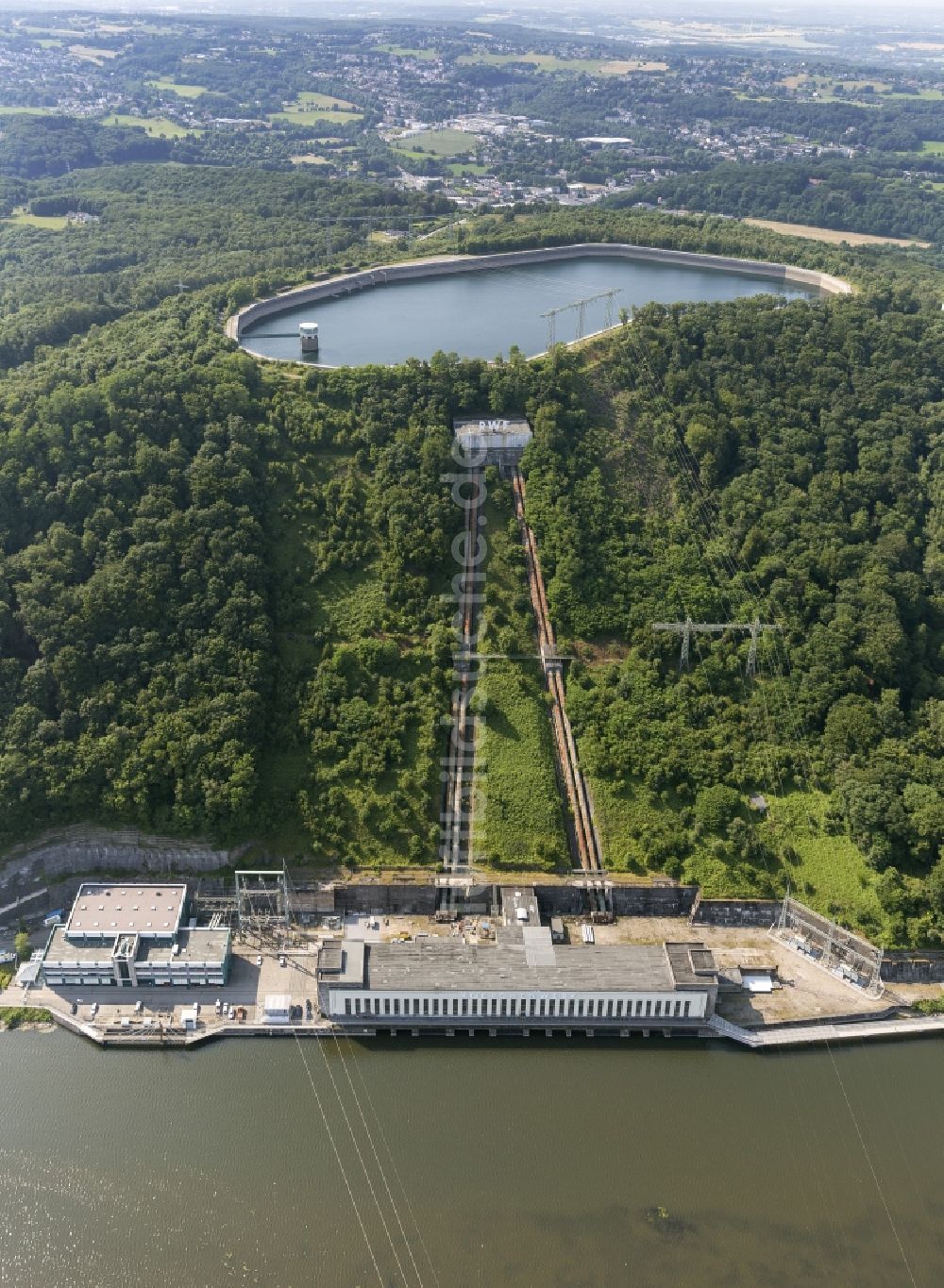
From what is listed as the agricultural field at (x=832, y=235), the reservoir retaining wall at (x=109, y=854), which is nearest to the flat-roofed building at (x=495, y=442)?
the reservoir retaining wall at (x=109, y=854)

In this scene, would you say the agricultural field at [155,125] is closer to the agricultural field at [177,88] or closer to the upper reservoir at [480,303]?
the agricultural field at [177,88]

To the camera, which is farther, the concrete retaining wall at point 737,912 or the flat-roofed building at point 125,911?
the concrete retaining wall at point 737,912

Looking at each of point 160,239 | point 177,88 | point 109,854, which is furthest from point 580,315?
point 177,88

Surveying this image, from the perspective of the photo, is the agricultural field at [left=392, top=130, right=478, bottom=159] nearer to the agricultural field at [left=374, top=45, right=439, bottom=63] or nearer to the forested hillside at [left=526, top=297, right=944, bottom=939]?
the agricultural field at [left=374, top=45, right=439, bottom=63]

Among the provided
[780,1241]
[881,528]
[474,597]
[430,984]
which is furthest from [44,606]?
[881,528]

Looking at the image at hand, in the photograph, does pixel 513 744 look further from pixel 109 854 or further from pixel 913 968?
pixel 913 968

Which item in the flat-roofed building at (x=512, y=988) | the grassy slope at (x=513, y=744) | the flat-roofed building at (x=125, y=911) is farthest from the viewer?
the grassy slope at (x=513, y=744)
